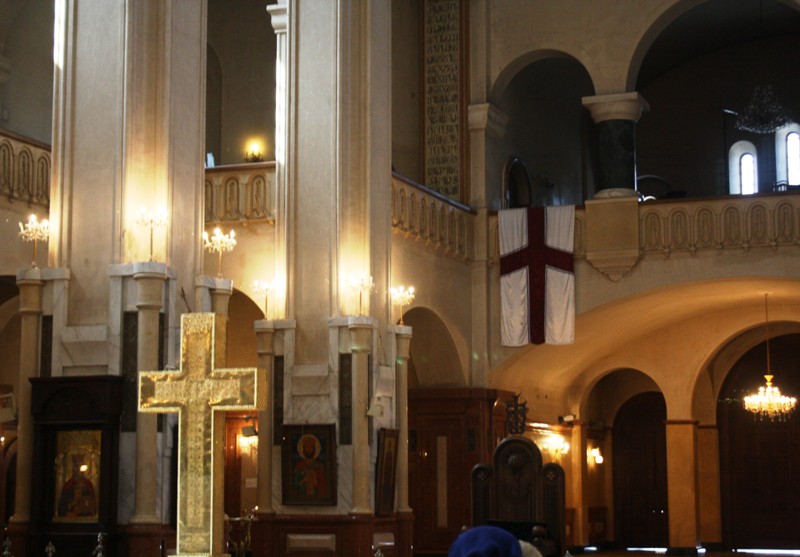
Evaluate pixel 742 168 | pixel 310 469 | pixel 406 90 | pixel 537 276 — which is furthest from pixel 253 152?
pixel 742 168

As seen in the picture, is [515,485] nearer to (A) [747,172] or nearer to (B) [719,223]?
(B) [719,223]

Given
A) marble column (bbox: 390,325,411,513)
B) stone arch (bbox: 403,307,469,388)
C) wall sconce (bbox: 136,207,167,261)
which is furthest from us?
stone arch (bbox: 403,307,469,388)

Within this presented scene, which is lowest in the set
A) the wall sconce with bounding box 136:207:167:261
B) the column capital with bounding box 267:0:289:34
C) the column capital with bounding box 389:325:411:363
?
the column capital with bounding box 389:325:411:363

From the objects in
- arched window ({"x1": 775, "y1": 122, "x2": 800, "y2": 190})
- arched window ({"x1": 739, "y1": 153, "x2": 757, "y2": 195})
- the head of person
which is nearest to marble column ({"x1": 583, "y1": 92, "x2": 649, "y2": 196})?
arched window ({"x1": 775, "y1": 122, "x2": 800, "y2": 190})

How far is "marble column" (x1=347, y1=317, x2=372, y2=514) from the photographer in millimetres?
18031

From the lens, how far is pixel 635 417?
30266 millimetres

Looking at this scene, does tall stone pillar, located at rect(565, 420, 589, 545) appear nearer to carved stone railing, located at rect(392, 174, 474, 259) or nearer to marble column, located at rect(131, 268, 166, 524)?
carved stone railing, located at rect(392, 174, 474, 259)

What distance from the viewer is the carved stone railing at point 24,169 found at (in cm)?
1736

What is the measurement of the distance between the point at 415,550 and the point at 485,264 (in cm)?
515

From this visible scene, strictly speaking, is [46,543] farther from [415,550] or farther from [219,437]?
[415,550]

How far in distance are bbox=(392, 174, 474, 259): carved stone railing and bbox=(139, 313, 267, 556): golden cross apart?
11.2 meters

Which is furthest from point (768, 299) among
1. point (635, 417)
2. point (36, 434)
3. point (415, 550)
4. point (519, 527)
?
point (36, 434)

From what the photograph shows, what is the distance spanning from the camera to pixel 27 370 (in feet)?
45.6

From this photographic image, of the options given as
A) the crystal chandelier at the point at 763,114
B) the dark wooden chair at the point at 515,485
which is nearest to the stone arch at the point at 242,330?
the dark wooden chair at the point at 515,485
